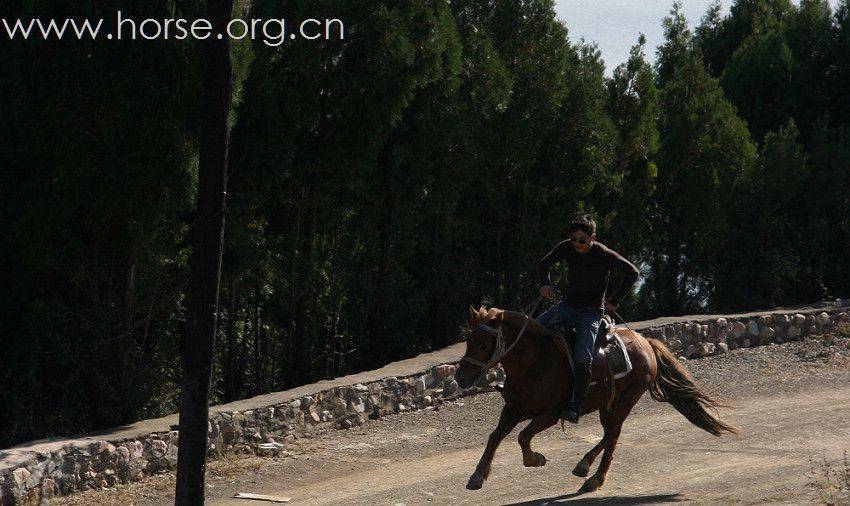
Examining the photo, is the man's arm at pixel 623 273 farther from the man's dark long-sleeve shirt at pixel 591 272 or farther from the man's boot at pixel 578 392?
the man's boot at pixel 578 392

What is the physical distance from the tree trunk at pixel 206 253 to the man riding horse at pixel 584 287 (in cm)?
355

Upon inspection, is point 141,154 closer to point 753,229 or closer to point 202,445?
point 202,445

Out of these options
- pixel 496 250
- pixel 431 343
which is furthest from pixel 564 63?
pixel 431 343

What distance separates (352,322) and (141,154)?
6043 millimetres

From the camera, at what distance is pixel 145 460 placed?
43.9 feet

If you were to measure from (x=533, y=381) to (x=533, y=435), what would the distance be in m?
0.56

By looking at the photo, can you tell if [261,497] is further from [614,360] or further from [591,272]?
[591,272]

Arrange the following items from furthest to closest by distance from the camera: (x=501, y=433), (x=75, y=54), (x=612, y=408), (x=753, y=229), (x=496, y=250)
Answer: (x=753, y=229), (x=496, y=250), (x=75, y=54), (x=612, y=408), (x=501, y=433)

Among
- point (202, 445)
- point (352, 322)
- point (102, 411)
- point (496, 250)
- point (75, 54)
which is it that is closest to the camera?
point (202, 445)

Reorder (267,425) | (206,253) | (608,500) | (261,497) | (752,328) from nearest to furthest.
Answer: (206,253)
(608,500)
(261,497)
(267,425)
(752,328)

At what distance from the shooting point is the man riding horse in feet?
39.8

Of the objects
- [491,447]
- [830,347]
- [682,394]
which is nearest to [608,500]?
[491,447]

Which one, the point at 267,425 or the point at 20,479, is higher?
the point at 267,425

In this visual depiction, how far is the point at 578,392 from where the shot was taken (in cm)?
1195
